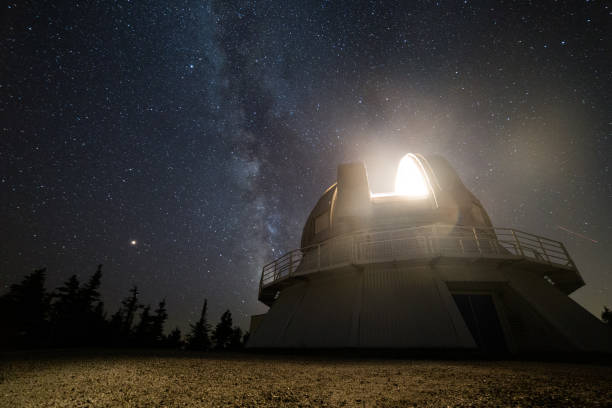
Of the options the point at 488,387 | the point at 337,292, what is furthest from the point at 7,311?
the point at 488,387

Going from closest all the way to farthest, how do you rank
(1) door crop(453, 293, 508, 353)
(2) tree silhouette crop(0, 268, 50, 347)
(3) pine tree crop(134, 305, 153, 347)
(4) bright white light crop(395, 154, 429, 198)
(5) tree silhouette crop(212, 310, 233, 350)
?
(1) door crop(453, 293, 508, 353) → (4) bright white light crop(395, 154, 429, 198) → (2) tree silhouette crop(0, 268, 50, 347) → (3) pine tree crop(134, 305, 153, 347) → (5) tree silhouette crop(212, 310, 233, 350)

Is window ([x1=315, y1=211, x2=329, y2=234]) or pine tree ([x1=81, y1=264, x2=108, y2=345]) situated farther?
pine tree ([x1=81, y1=264, x2=108, y2=345])

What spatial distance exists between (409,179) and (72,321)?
57649 mm

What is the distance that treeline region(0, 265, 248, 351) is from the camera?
37688 mm

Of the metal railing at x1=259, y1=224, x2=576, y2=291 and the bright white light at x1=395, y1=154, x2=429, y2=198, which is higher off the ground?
the bright white light at x1=395, y1=154, x2=429, y2=198

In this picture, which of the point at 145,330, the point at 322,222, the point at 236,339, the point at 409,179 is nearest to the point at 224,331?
the point at 236,339

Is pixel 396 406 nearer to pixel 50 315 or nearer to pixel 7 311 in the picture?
pixel 7 311

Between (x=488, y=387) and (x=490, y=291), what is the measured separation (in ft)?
35.7

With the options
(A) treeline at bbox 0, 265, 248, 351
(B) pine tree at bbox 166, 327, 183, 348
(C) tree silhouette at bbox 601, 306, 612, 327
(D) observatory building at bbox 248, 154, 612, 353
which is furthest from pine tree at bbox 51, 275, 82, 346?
(C) tree silhouette at bbox 601, 306, 612, 327

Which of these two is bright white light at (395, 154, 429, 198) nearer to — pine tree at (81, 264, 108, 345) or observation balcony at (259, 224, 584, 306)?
observation balcony at (259, 224, 584, 306)

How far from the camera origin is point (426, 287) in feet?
36.5

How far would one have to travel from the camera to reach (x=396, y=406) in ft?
11.1

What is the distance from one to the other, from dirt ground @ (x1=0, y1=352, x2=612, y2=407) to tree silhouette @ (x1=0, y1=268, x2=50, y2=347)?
49352 millimetres

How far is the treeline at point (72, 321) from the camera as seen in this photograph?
3769cm
